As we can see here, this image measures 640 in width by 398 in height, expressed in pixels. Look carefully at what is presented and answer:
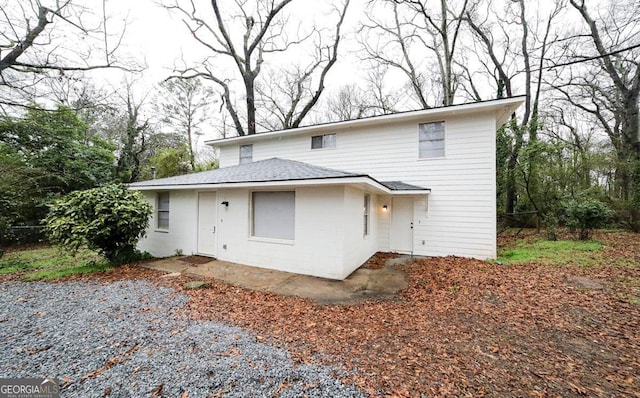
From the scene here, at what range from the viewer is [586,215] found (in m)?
8.39

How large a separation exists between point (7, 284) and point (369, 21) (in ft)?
61.9

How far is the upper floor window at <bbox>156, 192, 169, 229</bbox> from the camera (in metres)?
8.13

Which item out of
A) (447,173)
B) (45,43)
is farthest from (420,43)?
(45,43)

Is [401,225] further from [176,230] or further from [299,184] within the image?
[176,230]

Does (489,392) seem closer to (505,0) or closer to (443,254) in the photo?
(443,254)

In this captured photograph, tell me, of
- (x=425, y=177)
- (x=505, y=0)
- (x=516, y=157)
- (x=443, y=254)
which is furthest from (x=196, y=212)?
(x=505, y=0)

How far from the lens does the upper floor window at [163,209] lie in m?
8.13

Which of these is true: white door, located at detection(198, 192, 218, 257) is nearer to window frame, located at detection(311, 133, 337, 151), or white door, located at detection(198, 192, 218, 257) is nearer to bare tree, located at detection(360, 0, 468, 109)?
window frame, located at detection(311, 133, 337, 151)

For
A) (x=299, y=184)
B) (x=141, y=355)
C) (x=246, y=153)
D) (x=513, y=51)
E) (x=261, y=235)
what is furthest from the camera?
(x=513, y=51)

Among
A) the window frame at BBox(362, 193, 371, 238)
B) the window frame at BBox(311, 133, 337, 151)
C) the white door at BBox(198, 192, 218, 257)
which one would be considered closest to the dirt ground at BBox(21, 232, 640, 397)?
the white door at BBox(198, 192, 218, 257)

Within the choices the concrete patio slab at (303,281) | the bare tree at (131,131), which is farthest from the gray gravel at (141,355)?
the bare tree at (131,131)

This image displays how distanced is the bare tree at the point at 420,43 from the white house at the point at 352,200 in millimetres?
8092

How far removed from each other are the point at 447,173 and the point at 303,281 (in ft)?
19.3

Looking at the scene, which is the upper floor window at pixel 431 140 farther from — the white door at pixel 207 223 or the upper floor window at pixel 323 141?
the white door at pixel 207 223
